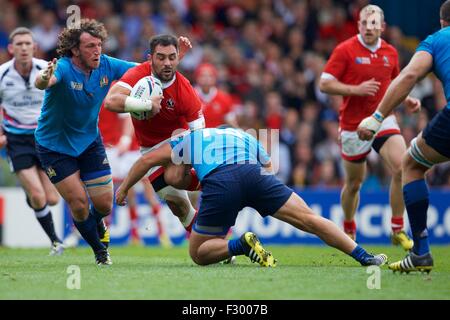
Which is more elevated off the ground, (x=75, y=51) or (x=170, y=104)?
(x=75, y=51)

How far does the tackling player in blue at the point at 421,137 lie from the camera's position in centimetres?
798

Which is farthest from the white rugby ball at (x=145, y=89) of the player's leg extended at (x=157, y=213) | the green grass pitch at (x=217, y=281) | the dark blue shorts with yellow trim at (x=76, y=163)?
the player's leg extended at (x=157, y=213)

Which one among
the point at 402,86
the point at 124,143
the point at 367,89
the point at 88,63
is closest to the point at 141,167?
the point at 88,63

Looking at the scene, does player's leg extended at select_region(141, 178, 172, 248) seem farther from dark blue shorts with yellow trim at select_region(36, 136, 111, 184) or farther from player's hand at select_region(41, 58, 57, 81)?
player's hand at select_region(41, 58, 57, 81)

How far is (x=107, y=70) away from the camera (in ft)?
33.3

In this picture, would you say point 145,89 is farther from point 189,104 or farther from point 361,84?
point 361,84

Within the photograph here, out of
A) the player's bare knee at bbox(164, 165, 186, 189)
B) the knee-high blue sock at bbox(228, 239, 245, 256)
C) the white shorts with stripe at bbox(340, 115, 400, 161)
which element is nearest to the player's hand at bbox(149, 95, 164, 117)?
the player's bare knee at bbox(164, 165, 186, 189)

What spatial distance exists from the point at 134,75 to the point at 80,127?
94 centimetres

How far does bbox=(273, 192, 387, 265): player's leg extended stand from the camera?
854 cm

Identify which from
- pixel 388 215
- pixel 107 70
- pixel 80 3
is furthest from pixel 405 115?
pixel 107 70

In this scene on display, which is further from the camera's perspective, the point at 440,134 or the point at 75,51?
the point at 75,51

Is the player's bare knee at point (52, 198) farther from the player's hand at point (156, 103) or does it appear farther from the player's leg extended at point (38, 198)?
the player's hand at point (156, 103)

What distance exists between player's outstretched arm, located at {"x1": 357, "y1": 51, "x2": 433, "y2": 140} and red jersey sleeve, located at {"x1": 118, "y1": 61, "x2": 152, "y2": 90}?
106 inches

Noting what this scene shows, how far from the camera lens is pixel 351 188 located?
1234cm
